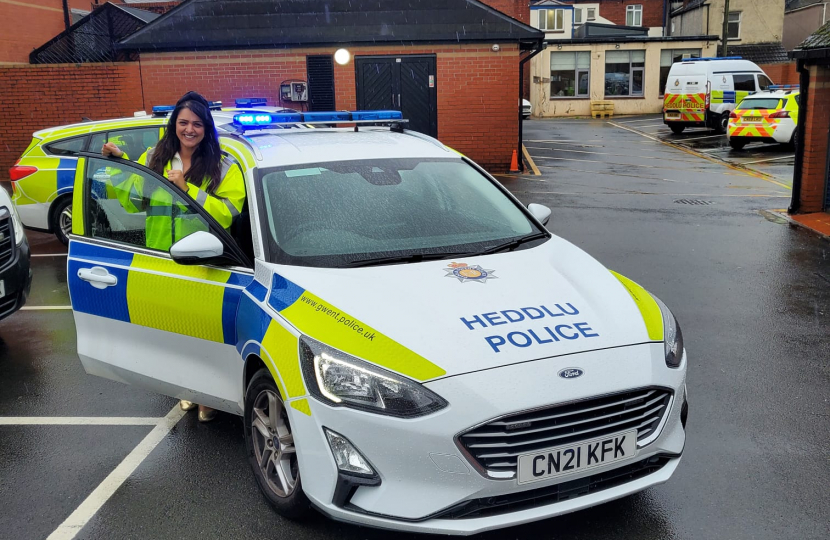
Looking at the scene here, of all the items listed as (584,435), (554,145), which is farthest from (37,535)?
(554,145)

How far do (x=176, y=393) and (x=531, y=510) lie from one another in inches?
80.1

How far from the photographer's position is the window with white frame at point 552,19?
160 ft

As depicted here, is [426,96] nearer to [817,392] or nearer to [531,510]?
[817,392]

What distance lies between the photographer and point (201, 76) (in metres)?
17.0

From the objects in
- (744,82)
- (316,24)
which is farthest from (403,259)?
(744,82)

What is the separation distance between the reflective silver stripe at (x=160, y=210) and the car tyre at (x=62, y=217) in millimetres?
5873

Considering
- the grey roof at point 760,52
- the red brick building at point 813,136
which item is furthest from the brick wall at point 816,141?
the grey roof at point 760,52

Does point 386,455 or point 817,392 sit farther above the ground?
point 386,455

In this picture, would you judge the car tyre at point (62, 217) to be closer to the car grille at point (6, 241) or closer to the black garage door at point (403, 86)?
the car grille at point (6, 241)

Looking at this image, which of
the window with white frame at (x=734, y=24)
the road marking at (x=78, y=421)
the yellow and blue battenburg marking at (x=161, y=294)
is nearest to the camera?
the yellow and blue battenburg marking at (x=161, y=294)

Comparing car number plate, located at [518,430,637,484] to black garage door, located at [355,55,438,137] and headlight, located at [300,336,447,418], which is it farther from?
black garage door, located at [355,55,438,137]

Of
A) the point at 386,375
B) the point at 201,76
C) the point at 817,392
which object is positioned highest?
the point at 201,76

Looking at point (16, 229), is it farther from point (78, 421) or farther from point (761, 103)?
point (761, 103)

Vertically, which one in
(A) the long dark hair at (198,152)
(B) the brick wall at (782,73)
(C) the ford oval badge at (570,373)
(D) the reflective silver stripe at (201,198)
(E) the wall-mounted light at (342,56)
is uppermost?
(E) the wall-mounted light at (342,56)
